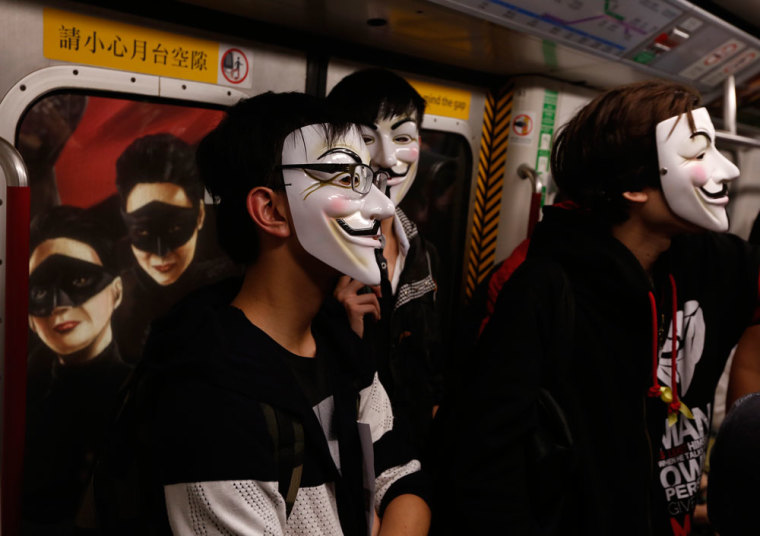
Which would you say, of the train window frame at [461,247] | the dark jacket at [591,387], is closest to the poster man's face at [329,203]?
the dark jacket at [591,387]

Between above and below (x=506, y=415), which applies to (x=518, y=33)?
above

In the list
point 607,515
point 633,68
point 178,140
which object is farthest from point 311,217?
point 633,68

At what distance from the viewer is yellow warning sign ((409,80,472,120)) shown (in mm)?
2744

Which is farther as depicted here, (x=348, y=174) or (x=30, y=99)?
(x=30, y=99)

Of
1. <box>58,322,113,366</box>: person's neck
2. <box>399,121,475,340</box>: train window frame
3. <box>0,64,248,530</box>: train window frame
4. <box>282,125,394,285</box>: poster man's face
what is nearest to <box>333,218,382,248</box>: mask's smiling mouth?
<box>282,125,394,285</box>: poster man's face

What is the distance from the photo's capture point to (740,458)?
693mm

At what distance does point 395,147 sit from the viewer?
2.16 meters

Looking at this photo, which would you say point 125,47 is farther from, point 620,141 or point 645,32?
point 645,32

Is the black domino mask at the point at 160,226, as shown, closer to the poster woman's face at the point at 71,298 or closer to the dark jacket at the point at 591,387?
the poster woman's face at the point at 71,298

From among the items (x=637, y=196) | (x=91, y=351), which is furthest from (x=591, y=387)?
(x=91, y=351)

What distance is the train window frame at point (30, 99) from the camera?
1.30 metres

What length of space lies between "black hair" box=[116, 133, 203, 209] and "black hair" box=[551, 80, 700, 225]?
133cm

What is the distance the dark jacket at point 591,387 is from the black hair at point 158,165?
3.93 ft

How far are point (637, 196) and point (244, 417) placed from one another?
1314mm
